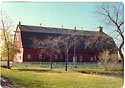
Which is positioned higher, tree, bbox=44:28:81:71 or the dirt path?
tree, bbox=44:28:81:71

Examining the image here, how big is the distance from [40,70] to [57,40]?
4.75 ft

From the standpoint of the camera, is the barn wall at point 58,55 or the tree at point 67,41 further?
the tree at point 67,41

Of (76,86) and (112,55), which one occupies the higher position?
(112,55)

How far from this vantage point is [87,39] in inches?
254

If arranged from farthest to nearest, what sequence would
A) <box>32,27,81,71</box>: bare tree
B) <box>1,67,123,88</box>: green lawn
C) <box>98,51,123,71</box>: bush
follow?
1. <box>32,27,81,71</box>: bare tree
2. <box>98,51,123,71</box>: bush
3. <box>1,67,123,88</box>: green lawn

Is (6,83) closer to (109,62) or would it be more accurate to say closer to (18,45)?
(18,45)

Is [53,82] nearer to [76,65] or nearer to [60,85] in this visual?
[60,85]

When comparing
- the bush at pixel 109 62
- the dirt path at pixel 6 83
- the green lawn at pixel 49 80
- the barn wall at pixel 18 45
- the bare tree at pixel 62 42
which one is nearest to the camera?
the dirt path at pixel 6 83

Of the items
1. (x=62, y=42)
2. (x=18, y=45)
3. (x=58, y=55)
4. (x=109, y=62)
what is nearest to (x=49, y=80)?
(x=18, y=45)

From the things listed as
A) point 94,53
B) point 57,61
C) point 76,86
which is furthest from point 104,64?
point 76,86

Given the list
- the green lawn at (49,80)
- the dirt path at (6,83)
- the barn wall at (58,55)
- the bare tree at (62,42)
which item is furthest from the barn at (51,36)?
the dirt path at (6,83)

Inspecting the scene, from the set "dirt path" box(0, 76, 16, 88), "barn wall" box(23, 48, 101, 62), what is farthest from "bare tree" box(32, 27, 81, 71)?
"dirt path" box(0, 76, 16, 88)

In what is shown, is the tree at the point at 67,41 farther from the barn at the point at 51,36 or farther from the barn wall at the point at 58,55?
the barn wall at the point at 58,55

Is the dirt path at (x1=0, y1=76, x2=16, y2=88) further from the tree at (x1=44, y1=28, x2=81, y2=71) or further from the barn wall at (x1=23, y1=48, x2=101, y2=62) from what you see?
→ the tree at (x1=44, y1=28, x2=81, y2=71)
